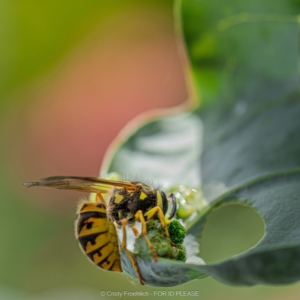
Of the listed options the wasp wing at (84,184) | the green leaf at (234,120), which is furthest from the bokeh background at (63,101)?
the wasp wing at (84,184)

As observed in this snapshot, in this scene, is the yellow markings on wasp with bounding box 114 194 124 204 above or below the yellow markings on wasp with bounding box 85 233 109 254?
above

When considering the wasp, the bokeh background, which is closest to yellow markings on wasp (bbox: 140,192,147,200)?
the wasp

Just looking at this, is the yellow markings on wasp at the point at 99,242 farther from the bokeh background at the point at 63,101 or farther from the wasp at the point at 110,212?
the bokeh background at the point at 63,101

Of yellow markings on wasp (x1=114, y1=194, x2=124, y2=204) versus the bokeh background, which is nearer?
yellow markings on wasp (x1=114, y1=194, x2=124, y2=204)

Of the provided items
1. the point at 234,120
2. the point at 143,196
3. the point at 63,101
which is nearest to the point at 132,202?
the point at 143,196

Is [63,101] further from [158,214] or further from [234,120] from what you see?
[158,214]

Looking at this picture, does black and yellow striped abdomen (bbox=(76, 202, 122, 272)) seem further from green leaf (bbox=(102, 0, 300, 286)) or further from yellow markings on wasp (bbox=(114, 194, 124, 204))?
green leaf (bbox=(102, 0, 300, 286))

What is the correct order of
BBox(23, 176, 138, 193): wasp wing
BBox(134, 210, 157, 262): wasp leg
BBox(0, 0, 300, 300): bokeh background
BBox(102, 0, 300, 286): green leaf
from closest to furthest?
BBox(134, 210, 157, 262): wasp leg, BBox(23, 176, 138, 193): wasp wing, BBox(102, 0, 300, 286): green leaf, BBox(0, 0, 300, 300): bokeh background
